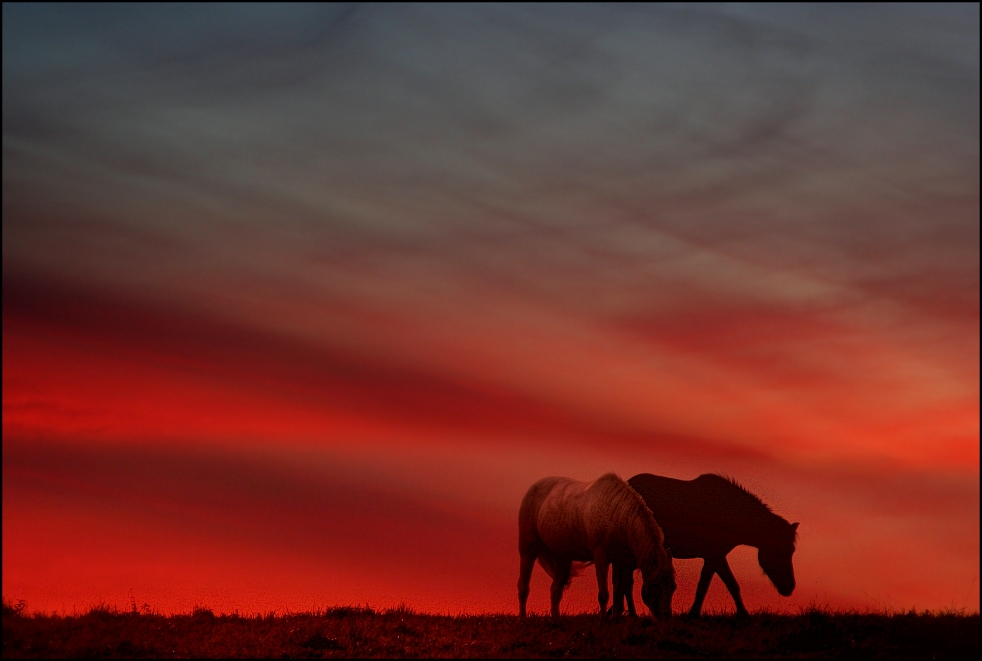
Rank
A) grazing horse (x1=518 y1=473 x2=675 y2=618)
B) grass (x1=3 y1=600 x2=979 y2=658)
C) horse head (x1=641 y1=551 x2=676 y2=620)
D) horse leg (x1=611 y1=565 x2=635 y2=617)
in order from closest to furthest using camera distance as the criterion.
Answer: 1. grass (x1=3 y1=600 x2=979 y2=658)
2. horse head (x1=641 y1=551 x2=676 y2=620)
3. grazing horse (x1=518 y1=473 x2=675 y2=618)
4. horse leg (x1=611 y1=565 x2=635 y2=617)

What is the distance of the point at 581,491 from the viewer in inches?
762

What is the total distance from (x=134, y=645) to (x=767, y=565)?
1214 centimetres

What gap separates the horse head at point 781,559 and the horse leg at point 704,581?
1290 millimetres

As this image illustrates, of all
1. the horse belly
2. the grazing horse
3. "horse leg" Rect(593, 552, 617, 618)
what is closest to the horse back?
the grazing horse

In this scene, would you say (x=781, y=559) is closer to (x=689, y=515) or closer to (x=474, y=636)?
(x=689, y=515)

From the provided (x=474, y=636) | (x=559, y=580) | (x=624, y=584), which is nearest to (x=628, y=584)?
(x=624, y=584)

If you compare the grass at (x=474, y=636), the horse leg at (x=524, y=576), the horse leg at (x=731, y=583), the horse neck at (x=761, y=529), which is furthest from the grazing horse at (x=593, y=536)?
the horse neck at (x=761, y=529)

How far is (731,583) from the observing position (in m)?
18.0

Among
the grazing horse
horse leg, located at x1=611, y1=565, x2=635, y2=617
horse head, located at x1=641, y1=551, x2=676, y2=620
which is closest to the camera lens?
horse head, located at x1=641, y1=551, x2=676, y2=620

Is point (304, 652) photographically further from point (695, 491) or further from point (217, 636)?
point (695, 491)

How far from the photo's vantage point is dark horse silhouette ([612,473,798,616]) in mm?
18422

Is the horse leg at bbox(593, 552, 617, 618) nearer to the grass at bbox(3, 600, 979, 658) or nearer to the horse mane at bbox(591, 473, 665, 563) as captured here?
the grass at bbox(3, 600, 979, 658)

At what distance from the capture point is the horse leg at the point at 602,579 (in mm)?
17438

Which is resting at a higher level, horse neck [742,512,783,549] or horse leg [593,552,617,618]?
horse neck [742,512,783,549]
